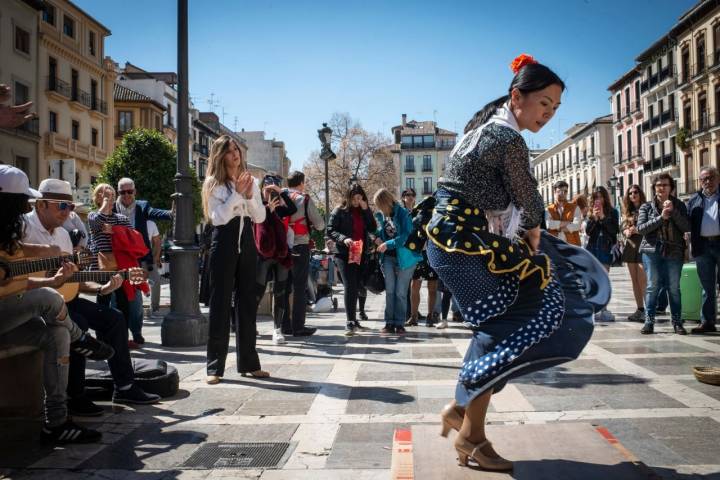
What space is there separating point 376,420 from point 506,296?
1.54 m

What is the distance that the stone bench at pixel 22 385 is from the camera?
3.95 meters

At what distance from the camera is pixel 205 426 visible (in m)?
4.05

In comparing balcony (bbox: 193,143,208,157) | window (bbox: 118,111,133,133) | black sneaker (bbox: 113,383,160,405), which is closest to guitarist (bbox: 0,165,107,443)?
black sneaker (bbox: 113,383,160,405)

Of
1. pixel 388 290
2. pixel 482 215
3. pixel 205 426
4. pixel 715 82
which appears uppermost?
pixel 715 82

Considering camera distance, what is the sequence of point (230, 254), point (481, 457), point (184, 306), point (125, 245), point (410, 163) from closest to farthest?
point (481, 457), point (230, 254), point (125, 245), point (184, 306), point (410, 163)

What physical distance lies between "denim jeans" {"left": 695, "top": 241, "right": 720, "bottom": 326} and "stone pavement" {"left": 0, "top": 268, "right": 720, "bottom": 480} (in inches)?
60.0

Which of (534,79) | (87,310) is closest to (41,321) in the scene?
(87,310)

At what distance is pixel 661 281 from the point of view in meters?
8.43

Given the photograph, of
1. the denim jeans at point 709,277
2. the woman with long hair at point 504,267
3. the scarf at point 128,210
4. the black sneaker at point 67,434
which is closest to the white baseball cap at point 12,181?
the black sneaker at point 67,434

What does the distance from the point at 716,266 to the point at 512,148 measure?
6.70m

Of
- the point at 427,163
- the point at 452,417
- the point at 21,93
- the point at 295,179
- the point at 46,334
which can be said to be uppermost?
the point at 427,163

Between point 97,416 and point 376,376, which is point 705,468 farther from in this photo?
point 97,416

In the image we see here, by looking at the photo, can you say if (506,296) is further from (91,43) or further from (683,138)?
(683,138)

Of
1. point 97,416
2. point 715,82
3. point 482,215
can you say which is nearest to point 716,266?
point 482,215
